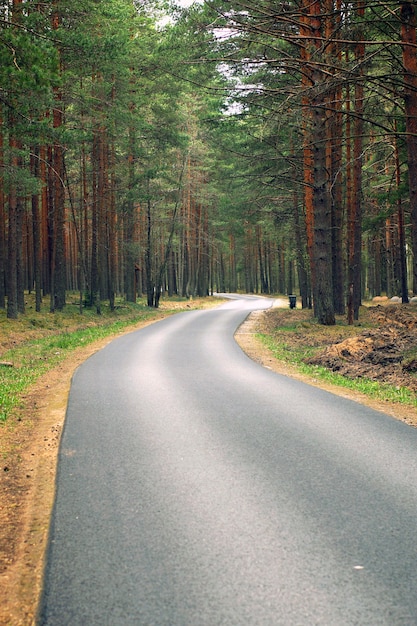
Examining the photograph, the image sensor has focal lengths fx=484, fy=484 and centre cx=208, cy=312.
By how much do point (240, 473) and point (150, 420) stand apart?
243 cm

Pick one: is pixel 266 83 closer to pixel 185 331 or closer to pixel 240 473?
pixel 185 331

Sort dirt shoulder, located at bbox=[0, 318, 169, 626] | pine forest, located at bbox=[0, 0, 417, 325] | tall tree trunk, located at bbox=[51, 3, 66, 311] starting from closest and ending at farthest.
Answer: dirt shoulder, located at bbox=[0, 318, 169, 626] < pine forest, located at bbox=[0, 0, 417, 325] < tall tree trunk, located at bbox=[51, 3, 66, 311]

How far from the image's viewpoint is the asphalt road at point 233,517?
2840 millimetres

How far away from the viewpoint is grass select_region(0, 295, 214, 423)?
1021cm

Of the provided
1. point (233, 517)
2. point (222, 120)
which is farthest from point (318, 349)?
point (233, 517)

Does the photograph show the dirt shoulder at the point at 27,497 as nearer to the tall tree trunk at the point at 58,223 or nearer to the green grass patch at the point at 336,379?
the green grass patch at the point at 336,379

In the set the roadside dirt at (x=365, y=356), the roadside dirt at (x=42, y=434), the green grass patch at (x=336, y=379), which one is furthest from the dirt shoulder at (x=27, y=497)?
the green grass patch at (x=336, y=379)

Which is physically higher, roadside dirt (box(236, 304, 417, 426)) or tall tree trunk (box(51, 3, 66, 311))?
tall tree trunk (box(51, 3, 66, 311))

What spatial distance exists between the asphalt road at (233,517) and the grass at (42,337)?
9.01 feet

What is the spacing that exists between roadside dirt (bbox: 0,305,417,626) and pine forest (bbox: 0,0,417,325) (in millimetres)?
2371

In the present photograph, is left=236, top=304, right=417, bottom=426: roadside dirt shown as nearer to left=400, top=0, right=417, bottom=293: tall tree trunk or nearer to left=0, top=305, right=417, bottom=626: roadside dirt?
left=0, top=305, right=417, bottom=626: roadside dirt

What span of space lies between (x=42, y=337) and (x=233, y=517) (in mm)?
15359

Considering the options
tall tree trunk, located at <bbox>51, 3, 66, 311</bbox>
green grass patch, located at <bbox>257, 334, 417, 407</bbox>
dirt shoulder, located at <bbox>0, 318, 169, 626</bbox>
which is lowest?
dirt shoulder, located at <bbox>0, 318, 169, 626</bbox>

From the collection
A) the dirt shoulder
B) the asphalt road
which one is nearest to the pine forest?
the asphalt road
